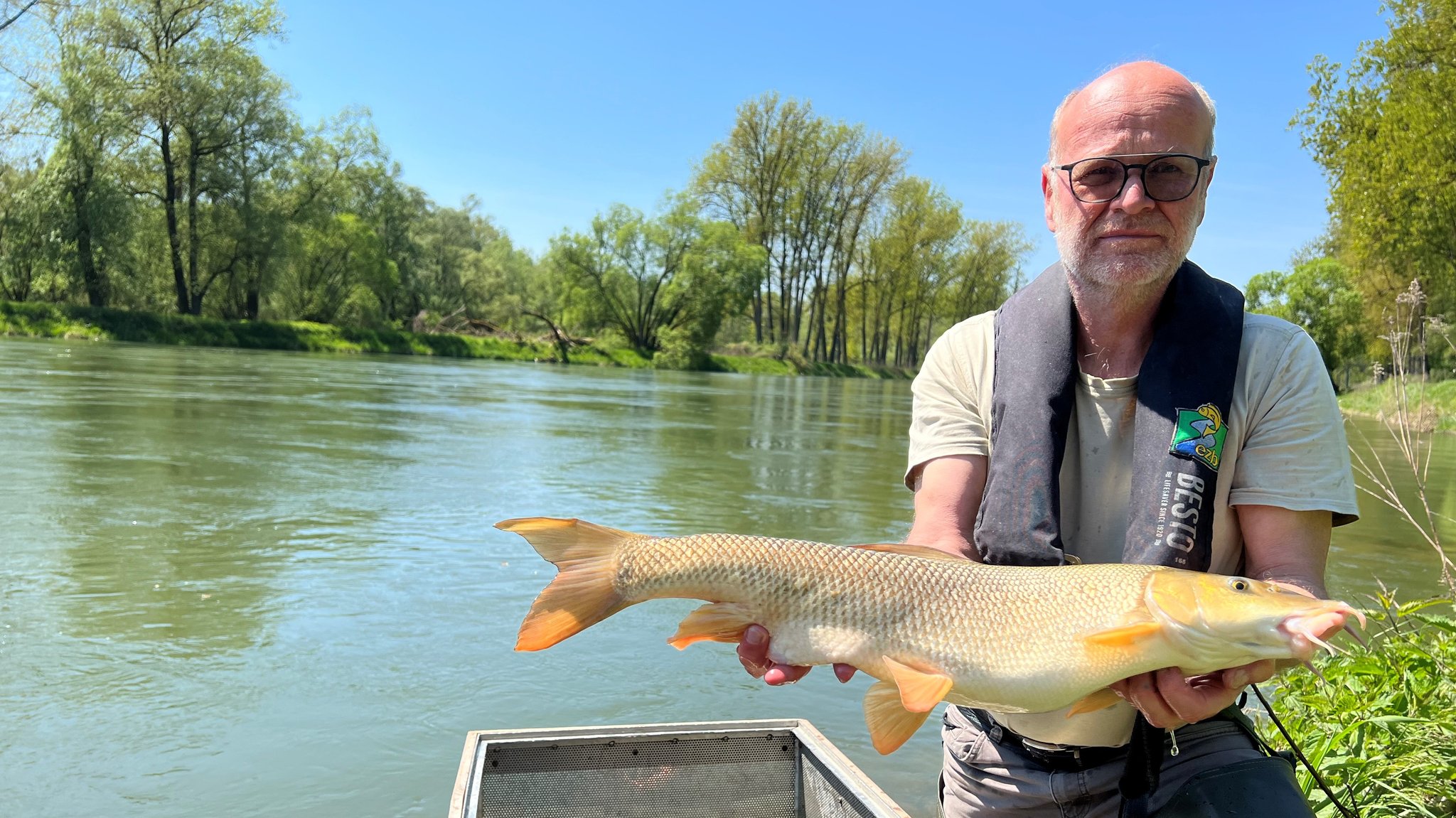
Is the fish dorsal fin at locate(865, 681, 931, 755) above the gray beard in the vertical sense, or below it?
below

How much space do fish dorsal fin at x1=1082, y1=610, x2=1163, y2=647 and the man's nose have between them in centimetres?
104

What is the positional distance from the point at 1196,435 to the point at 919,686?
0.94 m

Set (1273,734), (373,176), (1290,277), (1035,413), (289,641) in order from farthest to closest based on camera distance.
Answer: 1. (1290,277)
2. (373,176)
3. (289,641)
4. (1273,734)
5. (1035,413)

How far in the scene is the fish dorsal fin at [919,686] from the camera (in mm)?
2230

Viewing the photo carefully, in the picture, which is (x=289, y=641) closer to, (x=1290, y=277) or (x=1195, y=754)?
(x=1195, y=754)

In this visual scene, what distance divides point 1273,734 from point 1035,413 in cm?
258

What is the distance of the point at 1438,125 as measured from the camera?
873 inches

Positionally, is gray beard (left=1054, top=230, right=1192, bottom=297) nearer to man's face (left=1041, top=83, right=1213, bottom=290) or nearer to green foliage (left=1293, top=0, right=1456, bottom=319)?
man's face (left=1041, top=83, right=1213, bottom=290)

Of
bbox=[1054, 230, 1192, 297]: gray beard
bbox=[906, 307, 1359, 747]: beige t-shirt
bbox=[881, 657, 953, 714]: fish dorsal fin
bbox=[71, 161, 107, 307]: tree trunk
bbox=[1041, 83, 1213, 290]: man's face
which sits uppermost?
bbox=[71, 161, 107, 307]: tree trunk

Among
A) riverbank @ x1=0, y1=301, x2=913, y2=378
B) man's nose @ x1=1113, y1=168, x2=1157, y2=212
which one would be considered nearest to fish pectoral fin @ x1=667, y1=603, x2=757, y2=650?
man's nose @ x1=1113, y1=168, x2=1157, y2=212

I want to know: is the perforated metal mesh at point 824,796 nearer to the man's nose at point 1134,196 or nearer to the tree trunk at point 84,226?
the man's nose at point 1134,196

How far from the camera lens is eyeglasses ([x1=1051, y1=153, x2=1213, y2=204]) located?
257cm

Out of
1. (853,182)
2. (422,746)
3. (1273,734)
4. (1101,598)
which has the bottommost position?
(422,746)

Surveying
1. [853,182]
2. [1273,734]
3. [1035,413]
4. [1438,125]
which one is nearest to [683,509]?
[1273,734]
